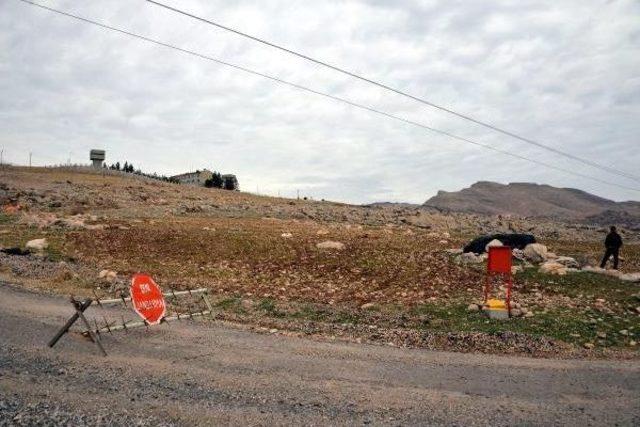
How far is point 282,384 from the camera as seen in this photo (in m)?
7.95

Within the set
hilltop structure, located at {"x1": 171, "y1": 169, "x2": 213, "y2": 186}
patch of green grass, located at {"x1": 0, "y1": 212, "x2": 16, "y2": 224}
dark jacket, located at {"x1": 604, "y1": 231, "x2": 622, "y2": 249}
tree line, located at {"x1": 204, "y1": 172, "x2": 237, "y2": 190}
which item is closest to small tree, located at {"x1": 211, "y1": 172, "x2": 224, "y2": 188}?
tree line, located at {"x1": 204, "y1": 172, "x2": 237, "y2": 190}

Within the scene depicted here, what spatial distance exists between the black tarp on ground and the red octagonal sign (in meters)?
15.9

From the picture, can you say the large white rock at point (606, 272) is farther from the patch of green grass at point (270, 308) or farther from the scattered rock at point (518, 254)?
the patch of green grass at point (270, 308)

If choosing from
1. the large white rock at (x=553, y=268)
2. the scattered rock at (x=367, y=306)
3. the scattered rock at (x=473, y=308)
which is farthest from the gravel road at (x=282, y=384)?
the large white rock at (x=553, y=268)

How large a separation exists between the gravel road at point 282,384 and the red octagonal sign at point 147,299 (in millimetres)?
516

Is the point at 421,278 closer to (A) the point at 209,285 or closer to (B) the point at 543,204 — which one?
(A) the point at 209,285

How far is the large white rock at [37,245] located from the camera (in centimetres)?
2239

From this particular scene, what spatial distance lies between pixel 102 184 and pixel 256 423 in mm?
58343

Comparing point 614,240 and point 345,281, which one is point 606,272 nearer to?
point 614,240

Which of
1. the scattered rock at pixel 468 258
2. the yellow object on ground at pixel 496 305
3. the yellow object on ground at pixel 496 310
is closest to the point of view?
the yellow object on ground at pixel 496 310

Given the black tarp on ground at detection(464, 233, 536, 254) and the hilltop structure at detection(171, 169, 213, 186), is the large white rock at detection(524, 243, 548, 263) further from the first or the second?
the hilltop structure at detection(171, 169, 213, 186)

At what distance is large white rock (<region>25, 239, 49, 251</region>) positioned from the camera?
22.4m

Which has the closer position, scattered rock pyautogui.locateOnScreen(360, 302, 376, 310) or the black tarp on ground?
scattered rock pyautogui.locateOnScreen(360, 302, 376, 310)

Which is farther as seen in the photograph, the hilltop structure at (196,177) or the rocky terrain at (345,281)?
the hilltop structure at (196,177)
